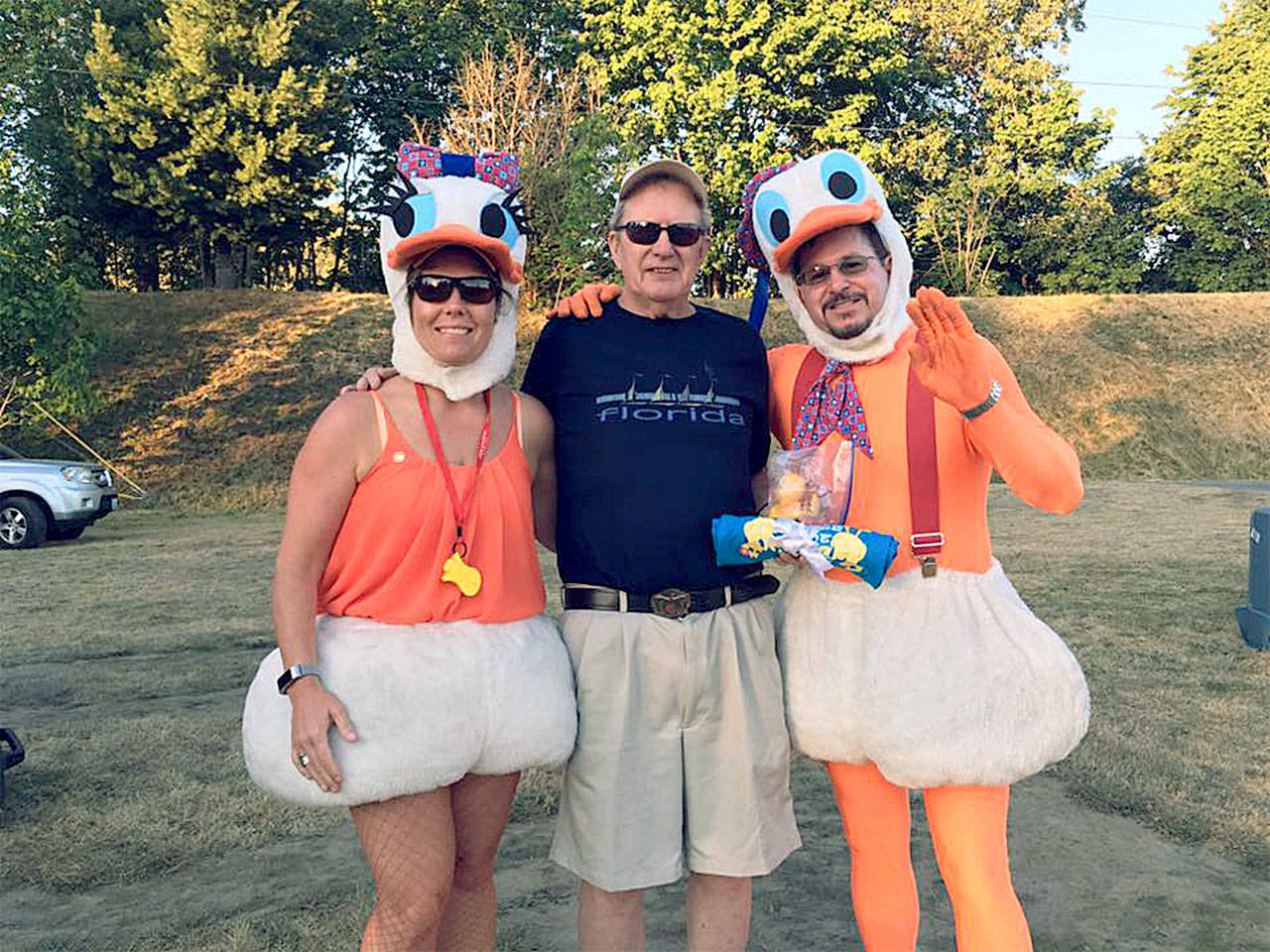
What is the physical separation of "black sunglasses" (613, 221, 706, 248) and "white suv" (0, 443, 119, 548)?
11.4 metres

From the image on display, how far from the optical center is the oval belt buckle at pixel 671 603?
2.58m

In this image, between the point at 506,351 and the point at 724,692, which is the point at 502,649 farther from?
the point at 506,351

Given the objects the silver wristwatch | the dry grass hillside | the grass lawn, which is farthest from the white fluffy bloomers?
the dry grass hillside

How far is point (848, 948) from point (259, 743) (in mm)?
1997

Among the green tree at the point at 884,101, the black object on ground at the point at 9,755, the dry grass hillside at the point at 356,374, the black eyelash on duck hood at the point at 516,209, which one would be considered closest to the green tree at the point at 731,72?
the green tree at the point at 884,101

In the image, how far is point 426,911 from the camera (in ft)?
7.65

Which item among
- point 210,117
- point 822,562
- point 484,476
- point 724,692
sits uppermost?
point 210,117

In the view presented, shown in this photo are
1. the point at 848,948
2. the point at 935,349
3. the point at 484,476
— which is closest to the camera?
the point at 935,349

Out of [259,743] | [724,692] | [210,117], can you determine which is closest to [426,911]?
[259,743]

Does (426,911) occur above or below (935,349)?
below

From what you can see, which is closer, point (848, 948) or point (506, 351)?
point (506, 351)

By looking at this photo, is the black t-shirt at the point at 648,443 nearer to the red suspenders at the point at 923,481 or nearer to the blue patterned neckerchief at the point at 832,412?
the blue patterned neckerchief at the point at 832,412

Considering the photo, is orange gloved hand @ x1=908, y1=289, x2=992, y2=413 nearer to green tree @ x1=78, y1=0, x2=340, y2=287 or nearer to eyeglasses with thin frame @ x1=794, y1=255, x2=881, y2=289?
eyeglasses with thin frame @ x1=794, y1=255, x2=881, y2=289

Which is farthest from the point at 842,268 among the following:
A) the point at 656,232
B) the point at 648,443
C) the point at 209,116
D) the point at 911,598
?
the point at 209,116
